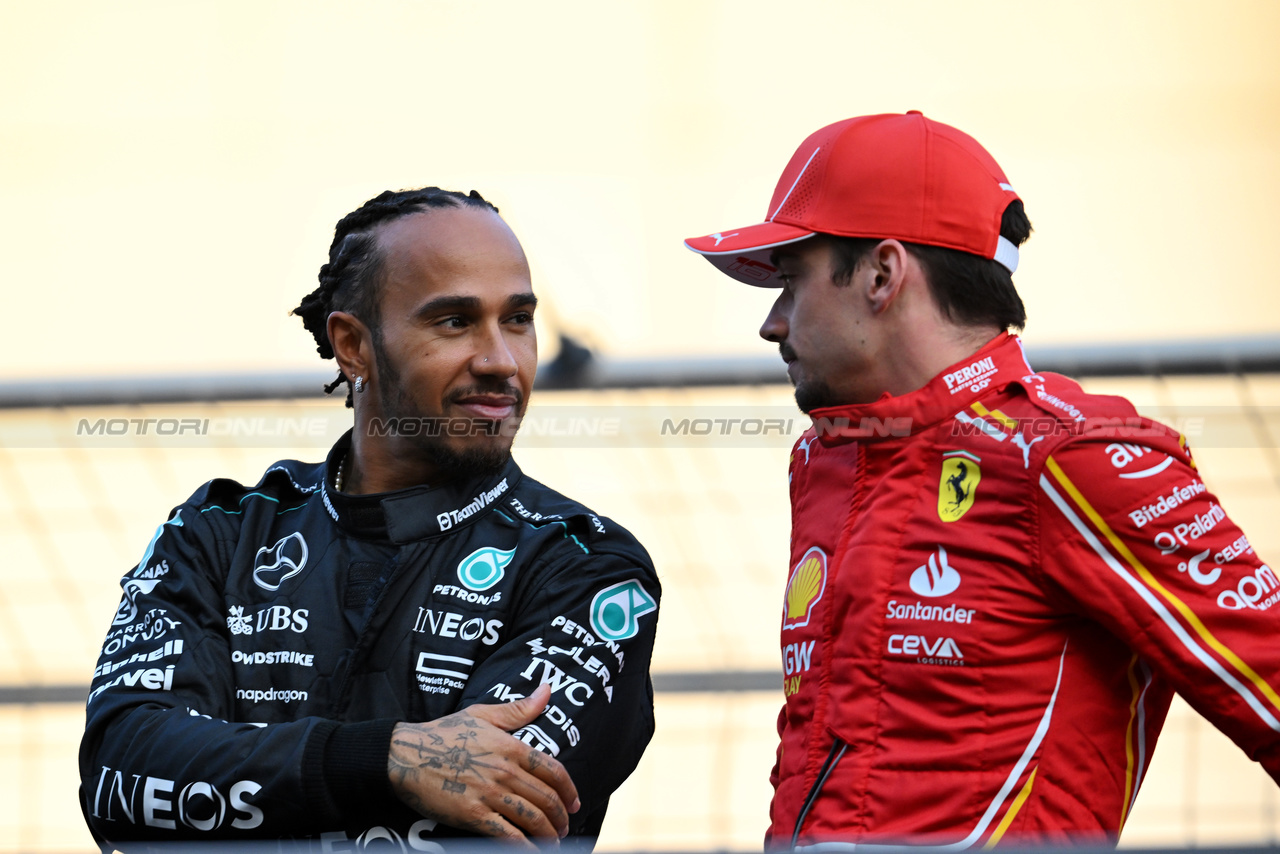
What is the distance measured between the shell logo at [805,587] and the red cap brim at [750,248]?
428 mm

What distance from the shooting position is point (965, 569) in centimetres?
163

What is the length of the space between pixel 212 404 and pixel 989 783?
202 centimetres

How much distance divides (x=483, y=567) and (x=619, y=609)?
8.1 inches

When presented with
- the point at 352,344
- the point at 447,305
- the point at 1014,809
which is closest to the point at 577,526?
the point at 447,305

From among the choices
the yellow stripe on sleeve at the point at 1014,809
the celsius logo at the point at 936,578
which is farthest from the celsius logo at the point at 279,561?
the yellow stripe on sleeve at the point at 1014,809

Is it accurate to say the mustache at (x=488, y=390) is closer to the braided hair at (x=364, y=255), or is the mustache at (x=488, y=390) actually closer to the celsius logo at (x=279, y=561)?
the braided hair at (x=364, y=255)

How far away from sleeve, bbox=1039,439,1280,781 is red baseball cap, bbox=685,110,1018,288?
405 mm

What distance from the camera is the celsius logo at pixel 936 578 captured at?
1630mm

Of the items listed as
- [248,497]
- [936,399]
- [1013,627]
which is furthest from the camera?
[248,497]

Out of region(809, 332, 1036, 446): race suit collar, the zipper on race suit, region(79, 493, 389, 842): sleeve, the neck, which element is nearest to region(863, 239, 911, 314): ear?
region(809, 332, 1036, 446): race suit collar

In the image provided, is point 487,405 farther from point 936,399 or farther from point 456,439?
point 936,399

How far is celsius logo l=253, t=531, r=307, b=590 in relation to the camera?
6.31 feet

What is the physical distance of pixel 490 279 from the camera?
1972 millimetres

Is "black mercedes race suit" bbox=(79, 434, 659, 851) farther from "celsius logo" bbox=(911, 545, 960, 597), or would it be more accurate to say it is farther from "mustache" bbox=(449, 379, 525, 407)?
"celsius logo" bbox=(911, 545, 960, 597)
